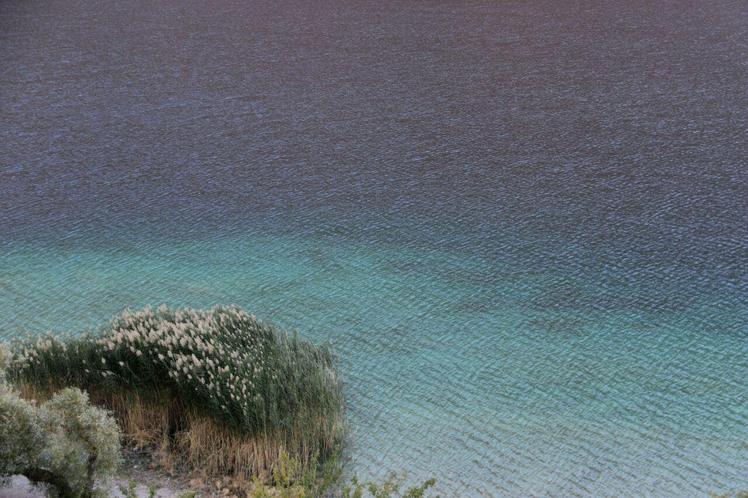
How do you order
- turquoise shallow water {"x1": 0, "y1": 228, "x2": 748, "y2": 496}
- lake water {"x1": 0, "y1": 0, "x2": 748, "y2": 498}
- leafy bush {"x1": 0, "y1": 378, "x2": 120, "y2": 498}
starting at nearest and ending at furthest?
1. leafy bush {"x1": 0, "y1": 378, "x2": 120, "y2": 498}
2. turquoise shallow water {"x1": 0, "y1": 228, "x2": 748, "y2": 496}
3. lake water {"x1": 0, "y1": 0, "x2": 748, "y2": 498}

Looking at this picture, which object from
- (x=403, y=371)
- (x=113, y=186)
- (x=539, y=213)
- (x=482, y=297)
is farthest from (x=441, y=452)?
(x=113, y=186)

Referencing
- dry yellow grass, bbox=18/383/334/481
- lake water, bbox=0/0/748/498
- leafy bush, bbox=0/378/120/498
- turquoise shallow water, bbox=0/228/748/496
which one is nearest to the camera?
leafy bush, bbox=0/378/120/498

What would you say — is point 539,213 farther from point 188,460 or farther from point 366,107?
point 188,460

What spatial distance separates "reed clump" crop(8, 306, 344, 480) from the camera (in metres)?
5.15

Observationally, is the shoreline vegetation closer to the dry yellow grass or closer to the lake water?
the dry yellow grass

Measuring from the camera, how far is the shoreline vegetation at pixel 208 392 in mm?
5098

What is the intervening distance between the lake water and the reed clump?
380mm

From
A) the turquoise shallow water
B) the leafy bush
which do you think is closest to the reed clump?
the turquoise shallow water

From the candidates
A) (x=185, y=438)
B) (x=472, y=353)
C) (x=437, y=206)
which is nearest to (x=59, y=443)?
(x=185, y=438)

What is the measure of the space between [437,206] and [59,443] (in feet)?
17.5

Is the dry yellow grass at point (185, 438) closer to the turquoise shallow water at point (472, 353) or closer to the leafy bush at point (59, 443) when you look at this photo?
the turquoise shallow water at point (472, 353)

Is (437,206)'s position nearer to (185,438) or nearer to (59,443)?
(185,438)

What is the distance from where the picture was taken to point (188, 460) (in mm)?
5191

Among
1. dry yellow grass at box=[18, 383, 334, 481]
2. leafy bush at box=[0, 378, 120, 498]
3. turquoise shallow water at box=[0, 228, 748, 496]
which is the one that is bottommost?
turquoise shallow water at box=[0, 228, 748, 496]
